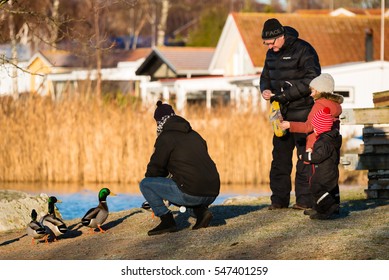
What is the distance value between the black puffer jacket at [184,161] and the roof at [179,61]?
43296 mm

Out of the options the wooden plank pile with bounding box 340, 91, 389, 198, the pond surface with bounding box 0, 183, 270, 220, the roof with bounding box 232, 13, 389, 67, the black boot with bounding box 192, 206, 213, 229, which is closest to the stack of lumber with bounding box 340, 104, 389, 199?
the wooden plank pile with bounding box 340, 91, 389, 198

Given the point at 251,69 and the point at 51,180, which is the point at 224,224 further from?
the point at 251,69

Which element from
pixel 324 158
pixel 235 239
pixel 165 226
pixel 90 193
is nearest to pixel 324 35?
pixel 90 193

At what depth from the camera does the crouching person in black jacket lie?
12.5 m

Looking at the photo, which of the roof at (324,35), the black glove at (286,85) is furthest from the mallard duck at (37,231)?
the roof at (324,35)

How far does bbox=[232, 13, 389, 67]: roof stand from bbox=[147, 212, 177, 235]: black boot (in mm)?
35714

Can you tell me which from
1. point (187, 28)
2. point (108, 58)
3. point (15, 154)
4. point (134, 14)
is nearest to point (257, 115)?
point (15, 154)

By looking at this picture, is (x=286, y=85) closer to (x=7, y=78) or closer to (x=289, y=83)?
(x=289, y=83)

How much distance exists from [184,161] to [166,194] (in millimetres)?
388

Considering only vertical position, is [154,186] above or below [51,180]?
above

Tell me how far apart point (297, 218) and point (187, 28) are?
113 m

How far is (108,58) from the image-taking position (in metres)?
73.9
